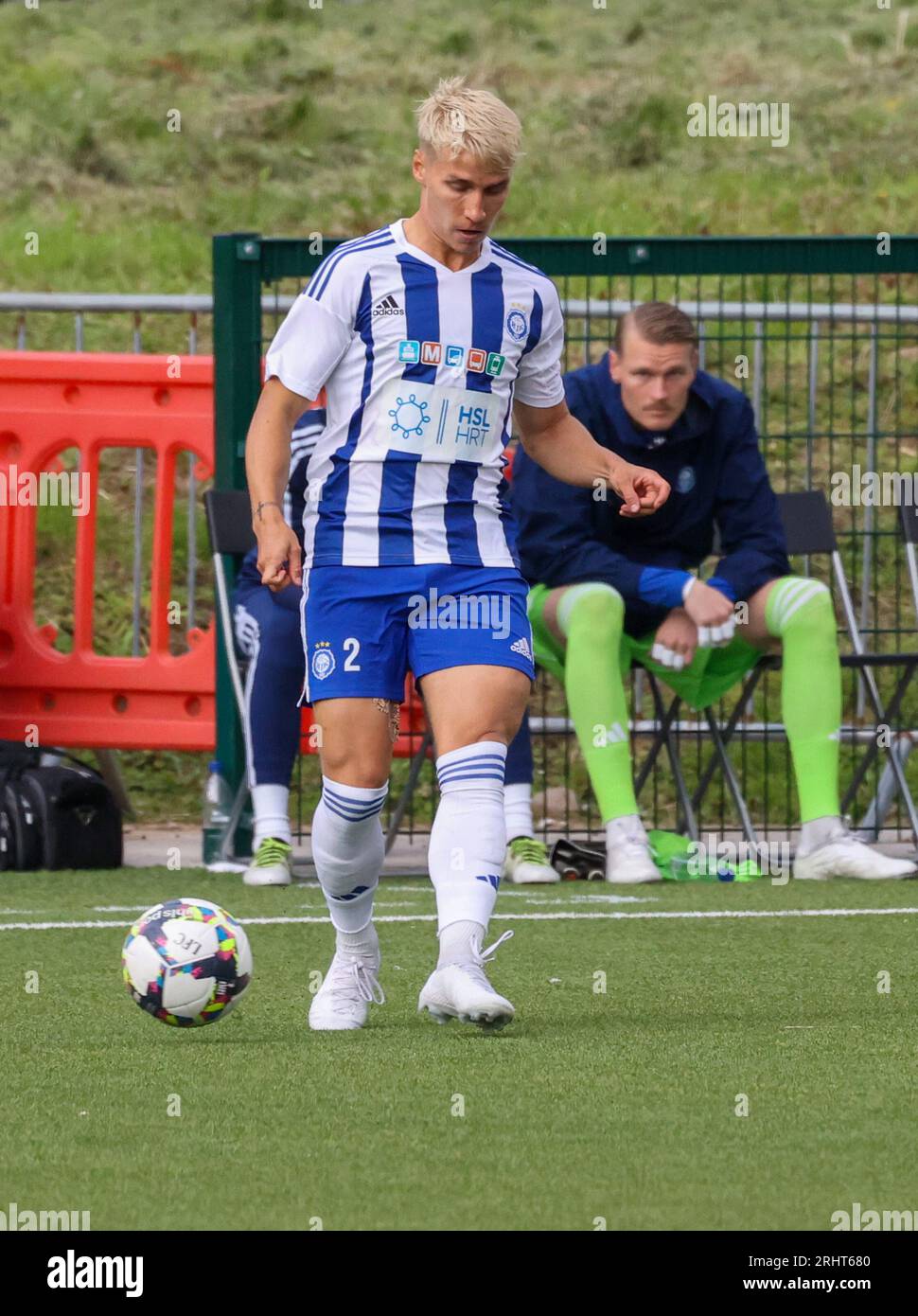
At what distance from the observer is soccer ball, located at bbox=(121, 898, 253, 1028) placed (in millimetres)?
5180

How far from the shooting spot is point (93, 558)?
31.5 feet

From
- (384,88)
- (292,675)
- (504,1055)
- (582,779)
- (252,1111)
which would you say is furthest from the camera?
(384,88)

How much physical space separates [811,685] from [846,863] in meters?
0.60

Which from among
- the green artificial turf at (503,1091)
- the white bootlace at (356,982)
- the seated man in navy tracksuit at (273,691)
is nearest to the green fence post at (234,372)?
the seated man in navy tracksuit at (273,691)

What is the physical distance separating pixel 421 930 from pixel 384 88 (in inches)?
596

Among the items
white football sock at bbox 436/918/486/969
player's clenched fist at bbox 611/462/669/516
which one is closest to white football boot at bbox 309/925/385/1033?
white football sock at bbox 436/918/486/969

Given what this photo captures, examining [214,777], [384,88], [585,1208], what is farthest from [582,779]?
[384,88]

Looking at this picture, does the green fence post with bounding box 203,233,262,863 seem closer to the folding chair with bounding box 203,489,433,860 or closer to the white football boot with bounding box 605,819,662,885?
the folding chair with bounding box 203,489,433,860

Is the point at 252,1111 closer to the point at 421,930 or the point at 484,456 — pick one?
the point at 484,456

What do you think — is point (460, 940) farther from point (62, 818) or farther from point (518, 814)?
point (62, 818)

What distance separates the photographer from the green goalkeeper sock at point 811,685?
27.4ft

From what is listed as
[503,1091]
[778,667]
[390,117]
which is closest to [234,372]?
[778,667]

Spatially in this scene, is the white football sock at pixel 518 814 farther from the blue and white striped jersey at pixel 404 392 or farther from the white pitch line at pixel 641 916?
the blue and white striped jersey at pixel 404 392

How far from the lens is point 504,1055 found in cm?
490
